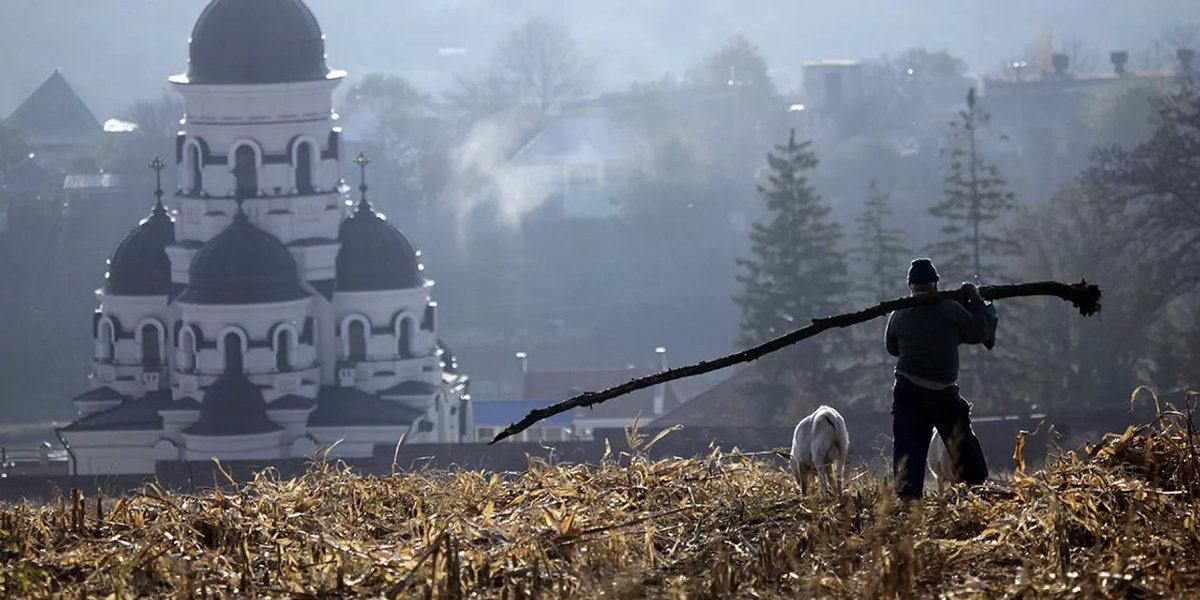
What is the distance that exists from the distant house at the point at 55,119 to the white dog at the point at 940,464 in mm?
83423

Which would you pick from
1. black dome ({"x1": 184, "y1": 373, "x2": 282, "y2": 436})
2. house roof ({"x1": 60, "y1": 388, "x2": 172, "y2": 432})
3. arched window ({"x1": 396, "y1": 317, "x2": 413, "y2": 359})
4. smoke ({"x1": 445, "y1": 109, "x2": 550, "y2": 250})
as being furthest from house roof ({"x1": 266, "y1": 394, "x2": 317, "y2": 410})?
smoke ({"x1": 445, "y1": 109, "x2": 550, "y2": 250})

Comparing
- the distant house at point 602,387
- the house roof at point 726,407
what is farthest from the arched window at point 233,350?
the distant house at point 602,387

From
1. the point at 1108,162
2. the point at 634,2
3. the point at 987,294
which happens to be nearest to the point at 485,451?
the point at 1108,162

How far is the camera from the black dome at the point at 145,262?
38.8 m

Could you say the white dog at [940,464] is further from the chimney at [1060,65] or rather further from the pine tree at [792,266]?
the chimney at [1060,65]

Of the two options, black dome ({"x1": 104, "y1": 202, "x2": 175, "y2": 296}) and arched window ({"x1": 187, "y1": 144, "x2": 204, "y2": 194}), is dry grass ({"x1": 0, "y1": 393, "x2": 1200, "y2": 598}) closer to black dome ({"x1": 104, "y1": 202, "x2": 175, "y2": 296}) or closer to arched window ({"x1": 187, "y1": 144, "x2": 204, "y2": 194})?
arched window ({"x1": 187, "y1": 144, "x2": 204, "y2": 194})

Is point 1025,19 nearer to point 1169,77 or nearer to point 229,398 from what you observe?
point 1169,77

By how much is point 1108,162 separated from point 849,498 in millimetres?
35987

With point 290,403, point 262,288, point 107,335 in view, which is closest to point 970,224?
point 262,288

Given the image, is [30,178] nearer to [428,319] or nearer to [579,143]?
[579,143]

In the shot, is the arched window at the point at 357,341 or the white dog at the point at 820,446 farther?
the arched window at the point at 357,341

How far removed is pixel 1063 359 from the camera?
42.5 m

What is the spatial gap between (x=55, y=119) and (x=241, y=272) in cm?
5889

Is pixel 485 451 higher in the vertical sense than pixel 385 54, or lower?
lower
